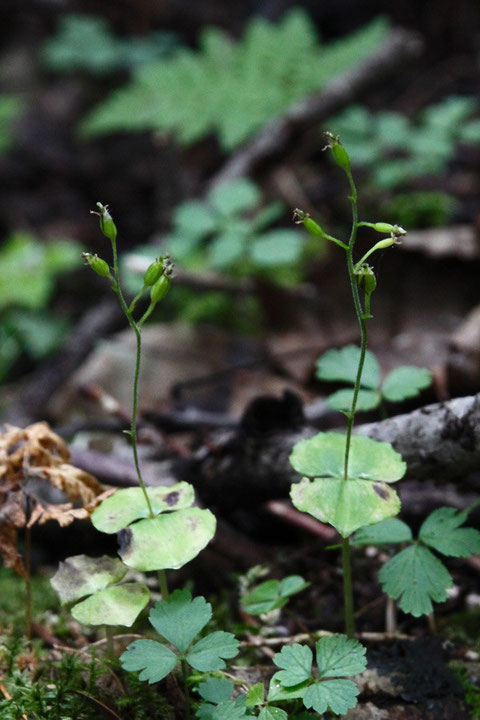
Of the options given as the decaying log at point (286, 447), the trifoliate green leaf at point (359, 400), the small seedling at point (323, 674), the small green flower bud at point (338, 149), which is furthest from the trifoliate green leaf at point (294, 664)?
the small green flower bud at point (338, 149)

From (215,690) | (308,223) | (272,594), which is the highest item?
(308,223)

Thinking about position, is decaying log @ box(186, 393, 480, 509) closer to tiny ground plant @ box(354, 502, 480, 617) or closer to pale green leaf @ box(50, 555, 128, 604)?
tiny ground plant @ box(354, 502, 480, 617)

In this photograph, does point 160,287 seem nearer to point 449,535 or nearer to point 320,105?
point 449,535

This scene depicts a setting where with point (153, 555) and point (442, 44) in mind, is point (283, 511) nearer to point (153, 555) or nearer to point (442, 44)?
point (153, 555)

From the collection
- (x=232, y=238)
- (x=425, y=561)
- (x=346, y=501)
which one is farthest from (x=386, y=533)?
(x=232, y=238)

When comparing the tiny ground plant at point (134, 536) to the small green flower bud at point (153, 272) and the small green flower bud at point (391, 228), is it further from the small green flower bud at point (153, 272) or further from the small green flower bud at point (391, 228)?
the small green flower bud at point (391, 228)

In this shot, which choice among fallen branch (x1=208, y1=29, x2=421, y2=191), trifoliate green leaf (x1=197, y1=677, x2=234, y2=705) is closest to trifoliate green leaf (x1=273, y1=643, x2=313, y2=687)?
trifoliate green leaf (x1=197, y1=677, x2=234, y2=705)
